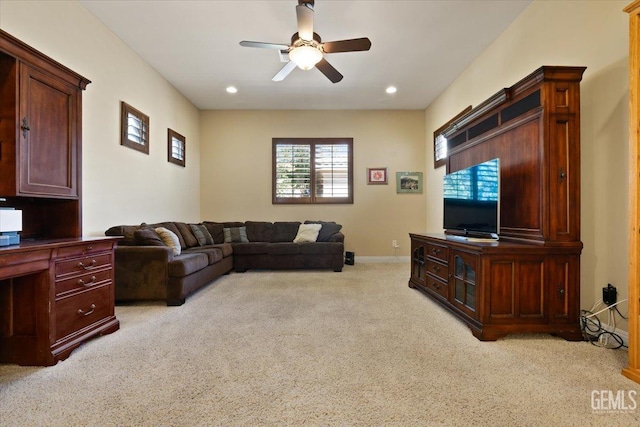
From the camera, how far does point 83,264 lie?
218 centimetres

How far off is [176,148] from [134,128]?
48.3 inches

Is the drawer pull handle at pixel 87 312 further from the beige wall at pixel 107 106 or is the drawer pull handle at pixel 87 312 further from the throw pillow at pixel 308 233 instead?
the throw pillow at pixel 308 233

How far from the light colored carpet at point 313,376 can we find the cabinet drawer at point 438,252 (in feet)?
1.87

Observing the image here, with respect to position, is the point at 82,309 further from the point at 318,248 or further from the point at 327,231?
the point at 327,231

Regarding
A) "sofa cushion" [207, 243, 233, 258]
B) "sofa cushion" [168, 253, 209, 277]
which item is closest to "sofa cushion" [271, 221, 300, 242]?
"sofa cushion" [207, 243, 233, 258]

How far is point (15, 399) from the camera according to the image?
1.52 m

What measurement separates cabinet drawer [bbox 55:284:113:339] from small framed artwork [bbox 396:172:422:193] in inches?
203

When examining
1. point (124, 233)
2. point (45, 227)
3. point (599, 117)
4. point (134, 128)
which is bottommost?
point (124, 233)

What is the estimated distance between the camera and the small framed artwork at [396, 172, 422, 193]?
6039 mm

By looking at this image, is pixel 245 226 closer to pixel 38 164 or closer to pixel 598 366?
pixel 38 164

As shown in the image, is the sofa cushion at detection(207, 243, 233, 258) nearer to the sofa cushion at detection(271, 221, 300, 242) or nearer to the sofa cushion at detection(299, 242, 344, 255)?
the sofa cushion at detection(271, 221, 300, 242)

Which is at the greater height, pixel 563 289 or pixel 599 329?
pixel 563 289

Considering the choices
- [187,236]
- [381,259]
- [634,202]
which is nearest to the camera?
[634,202]

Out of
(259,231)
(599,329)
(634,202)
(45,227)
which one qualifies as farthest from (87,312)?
(599,329)
